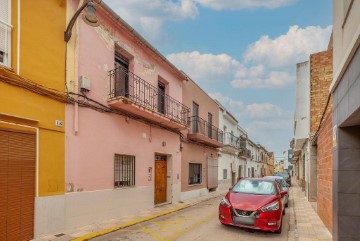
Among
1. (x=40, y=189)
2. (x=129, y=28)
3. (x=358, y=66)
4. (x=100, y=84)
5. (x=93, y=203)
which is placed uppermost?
(x=129, y=28)

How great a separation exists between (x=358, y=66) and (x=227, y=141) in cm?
2185

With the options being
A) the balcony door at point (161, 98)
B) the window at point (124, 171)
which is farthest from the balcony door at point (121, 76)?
the balcony door at point (161, 98)

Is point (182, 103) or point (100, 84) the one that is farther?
point (182, 103)

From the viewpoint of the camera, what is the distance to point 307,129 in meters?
15.7

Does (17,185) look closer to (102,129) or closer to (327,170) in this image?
(102,129)

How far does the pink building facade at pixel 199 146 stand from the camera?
52.0 ft

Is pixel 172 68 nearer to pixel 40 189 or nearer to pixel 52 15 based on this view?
pixel 52 15

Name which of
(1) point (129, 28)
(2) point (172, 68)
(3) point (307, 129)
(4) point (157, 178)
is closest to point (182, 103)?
(2) point (172, 68)

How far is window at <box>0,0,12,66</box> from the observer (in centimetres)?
608

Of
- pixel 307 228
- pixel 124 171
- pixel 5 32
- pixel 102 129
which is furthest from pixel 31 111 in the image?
pixel 307 228

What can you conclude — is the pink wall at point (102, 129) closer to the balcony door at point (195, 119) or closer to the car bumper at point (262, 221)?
the car bumper at point (262, 221)

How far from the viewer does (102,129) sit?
8922mm

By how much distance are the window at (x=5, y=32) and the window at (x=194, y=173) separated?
12.1 metres

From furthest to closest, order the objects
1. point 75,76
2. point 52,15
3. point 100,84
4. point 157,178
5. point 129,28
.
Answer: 1. point 157,178
2. point 129,28
3. point 100,84
4. point 75,76
5. point 52,15
